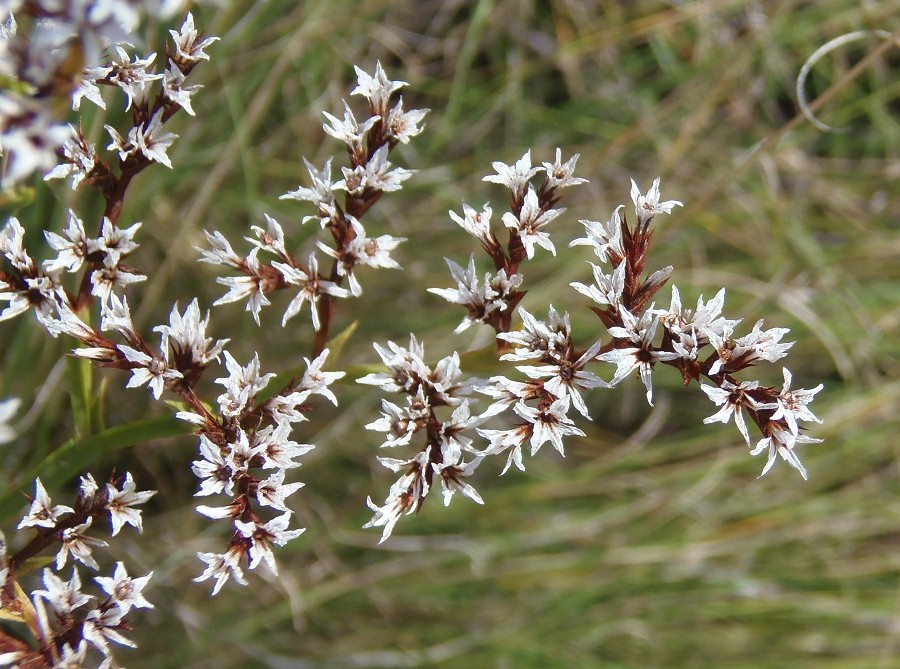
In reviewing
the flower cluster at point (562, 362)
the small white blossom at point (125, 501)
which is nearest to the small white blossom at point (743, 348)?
the flower cluster at point (562, 362)

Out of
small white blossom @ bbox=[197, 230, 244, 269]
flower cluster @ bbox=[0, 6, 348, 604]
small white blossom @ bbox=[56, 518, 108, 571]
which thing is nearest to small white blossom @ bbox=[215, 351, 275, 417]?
flower cluster @ bbox=[0, 6, 348, 604]

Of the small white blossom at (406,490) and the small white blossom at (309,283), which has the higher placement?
the small white blossom at (309,283)

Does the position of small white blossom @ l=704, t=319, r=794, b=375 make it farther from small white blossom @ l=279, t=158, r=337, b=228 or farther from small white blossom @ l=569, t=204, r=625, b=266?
small white blossom @ l=279, t=158, r=337, b=228

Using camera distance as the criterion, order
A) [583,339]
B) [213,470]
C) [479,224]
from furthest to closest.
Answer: [583,339]
[479,224]
[213,470]

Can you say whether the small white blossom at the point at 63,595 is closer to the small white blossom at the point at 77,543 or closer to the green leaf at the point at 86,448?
the small white blossom at the point at 77,543

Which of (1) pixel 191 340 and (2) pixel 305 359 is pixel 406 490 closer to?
(2) pixel 305 359

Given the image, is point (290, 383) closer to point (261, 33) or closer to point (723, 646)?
point (261, 33)

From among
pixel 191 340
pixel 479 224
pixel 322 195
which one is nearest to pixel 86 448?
pixel 191 340
